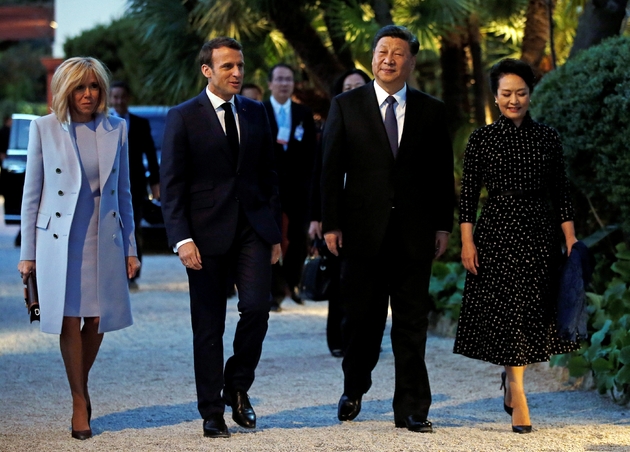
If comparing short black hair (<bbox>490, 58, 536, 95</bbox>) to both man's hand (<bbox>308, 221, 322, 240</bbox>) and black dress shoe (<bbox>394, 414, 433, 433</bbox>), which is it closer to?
man's hand (<bbox>308, 221, 322, 240</bbox>)

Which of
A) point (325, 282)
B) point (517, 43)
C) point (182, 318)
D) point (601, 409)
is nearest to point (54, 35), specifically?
point (517, 43)

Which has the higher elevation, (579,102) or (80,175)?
(579,102)

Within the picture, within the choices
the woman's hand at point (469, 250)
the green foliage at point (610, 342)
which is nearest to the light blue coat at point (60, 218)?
the woman's hand at point (469, 250)

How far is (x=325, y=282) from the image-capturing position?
700cm

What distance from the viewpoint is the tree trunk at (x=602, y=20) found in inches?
339

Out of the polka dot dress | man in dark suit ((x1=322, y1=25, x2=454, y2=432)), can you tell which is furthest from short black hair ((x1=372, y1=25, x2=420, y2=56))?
the polka dot dress

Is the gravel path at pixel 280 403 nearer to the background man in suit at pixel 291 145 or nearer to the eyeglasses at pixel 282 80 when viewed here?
the background man in suit at pixel 291 145

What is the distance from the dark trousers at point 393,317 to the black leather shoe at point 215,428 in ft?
2.25

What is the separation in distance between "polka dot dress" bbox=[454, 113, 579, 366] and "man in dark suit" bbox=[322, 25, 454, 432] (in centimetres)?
18

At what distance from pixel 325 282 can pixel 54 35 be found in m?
20.1

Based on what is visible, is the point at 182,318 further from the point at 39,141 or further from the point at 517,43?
the point at 517,43

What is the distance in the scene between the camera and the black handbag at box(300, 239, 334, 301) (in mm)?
6965

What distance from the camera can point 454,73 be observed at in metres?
12.0

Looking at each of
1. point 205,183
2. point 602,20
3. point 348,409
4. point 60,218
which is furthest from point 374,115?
point 602,20
